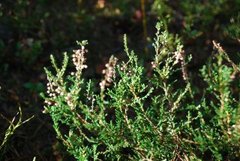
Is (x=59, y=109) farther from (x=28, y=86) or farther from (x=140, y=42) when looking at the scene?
(x=140, y=42)

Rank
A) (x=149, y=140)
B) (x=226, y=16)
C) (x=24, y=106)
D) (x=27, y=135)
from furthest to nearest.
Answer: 1. (x=226, y=16)
2. (x=24, y=106)
3. (x=27, y=135)
4. (x=149, y=140)

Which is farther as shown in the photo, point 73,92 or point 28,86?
point 28,86

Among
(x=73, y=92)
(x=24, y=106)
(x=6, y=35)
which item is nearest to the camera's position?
(x=73, y=92)

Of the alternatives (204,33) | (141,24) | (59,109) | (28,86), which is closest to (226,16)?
(204,33)

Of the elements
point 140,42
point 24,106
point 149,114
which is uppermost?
point 140,42

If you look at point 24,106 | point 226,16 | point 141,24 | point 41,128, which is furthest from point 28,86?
point 226,16

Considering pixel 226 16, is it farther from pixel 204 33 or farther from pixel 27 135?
pixel 27 135

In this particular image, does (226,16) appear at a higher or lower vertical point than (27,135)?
higher
